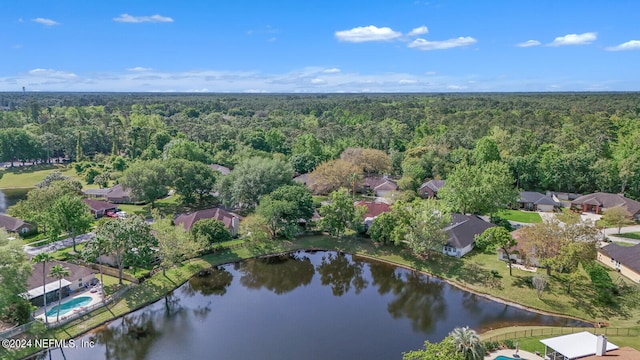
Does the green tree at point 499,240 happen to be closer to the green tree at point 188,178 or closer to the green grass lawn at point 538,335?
the green grass lawn at point 538,335

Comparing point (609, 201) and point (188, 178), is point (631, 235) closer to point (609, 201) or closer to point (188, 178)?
point (609, 201)

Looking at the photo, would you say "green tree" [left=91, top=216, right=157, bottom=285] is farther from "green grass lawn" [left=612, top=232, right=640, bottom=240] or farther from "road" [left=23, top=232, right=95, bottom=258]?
"green grass lawn" [left=612, top=232, right=640, bottom=240]

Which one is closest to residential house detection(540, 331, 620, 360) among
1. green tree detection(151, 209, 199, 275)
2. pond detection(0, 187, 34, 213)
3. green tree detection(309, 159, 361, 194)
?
green tree detection(151, 209, 199, 275)

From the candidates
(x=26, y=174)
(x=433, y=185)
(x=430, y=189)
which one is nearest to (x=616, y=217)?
(x=430, y=189)

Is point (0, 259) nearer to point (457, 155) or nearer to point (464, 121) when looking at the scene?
point (457, 155)

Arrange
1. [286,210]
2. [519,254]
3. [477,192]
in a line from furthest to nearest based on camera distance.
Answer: [477,192] < [286,210] < [519,254]

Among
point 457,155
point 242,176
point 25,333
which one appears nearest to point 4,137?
point 242,176

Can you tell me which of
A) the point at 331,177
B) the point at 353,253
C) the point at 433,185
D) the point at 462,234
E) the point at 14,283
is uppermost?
the point at 331,177
